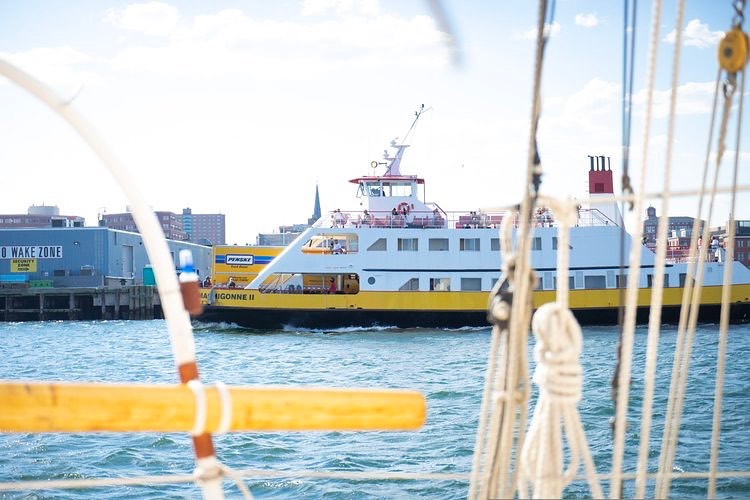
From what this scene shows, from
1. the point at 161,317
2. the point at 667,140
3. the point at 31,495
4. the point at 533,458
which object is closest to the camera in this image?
the point at 533,458

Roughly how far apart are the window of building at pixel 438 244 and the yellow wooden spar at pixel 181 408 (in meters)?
24.6

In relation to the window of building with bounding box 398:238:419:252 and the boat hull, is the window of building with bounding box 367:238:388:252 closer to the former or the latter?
the window of building with bounding box 398:238:419:252

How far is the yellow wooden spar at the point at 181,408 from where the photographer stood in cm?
165

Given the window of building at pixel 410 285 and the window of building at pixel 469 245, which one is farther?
the window of building at pixel 469 245

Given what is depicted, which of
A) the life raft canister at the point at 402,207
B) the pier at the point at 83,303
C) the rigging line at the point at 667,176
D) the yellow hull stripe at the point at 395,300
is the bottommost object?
the pier at the point at 83,303

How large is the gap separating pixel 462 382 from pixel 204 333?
43.8ft

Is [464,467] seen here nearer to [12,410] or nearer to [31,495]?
[31,495]

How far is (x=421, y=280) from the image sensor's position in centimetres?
2608

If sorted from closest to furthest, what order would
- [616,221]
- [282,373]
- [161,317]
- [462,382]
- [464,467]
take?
1. [464,467]
2. [462,382]
3. [282,373]
4. [616,221]
5. [161,317]

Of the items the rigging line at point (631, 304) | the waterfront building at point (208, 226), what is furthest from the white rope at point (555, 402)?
the waterfront building at point (208, 226)

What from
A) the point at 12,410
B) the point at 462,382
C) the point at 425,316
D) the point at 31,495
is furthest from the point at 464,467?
the point at 425,316

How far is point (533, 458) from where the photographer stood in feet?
7.10

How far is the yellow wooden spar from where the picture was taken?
5.41 ft

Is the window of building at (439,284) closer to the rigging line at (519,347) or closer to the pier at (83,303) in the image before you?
the pier at (83,303)
